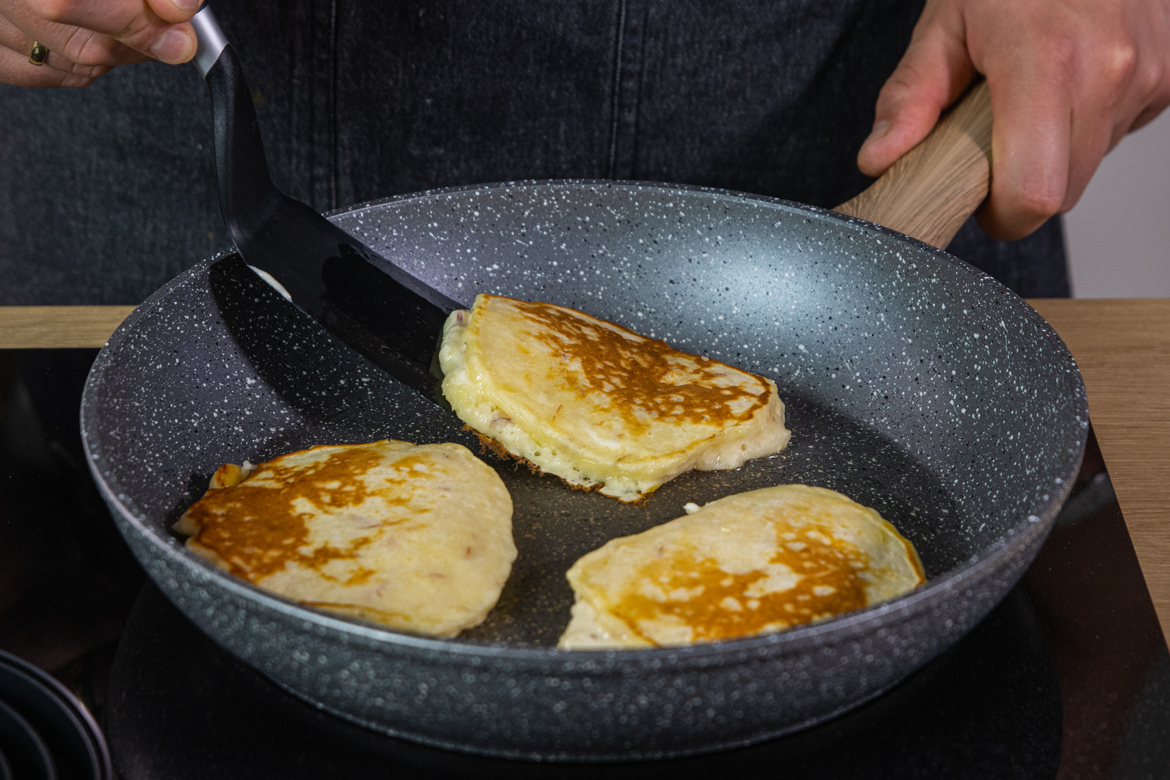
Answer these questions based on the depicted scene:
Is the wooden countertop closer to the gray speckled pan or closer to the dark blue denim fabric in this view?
the gray speckled pan

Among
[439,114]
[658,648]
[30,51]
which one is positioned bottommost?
[658,648]

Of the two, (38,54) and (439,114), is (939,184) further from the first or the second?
(38,54)

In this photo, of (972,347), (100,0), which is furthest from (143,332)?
(972,347)

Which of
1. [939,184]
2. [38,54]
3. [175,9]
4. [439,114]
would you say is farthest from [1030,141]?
[38,54]

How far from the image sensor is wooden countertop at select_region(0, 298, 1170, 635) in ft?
3.47

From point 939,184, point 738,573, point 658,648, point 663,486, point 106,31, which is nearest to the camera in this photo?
point 658,648

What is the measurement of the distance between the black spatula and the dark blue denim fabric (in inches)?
18.4

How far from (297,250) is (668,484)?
0.58 meters

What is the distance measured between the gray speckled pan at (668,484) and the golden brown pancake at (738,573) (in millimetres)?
69

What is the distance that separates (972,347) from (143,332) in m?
1.02

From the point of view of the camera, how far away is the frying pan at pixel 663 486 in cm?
61

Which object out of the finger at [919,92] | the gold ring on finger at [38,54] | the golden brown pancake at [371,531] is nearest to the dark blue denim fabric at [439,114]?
the finger at [919,92]

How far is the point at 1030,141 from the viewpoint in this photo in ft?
4.16

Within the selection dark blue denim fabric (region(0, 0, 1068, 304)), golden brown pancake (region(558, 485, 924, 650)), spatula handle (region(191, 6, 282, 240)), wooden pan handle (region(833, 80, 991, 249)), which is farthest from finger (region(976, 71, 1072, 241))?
spatula handle (region(191, 6, 282, 240))
